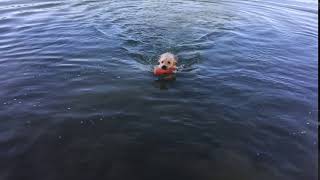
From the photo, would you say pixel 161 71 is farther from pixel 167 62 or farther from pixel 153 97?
pixel 153 97

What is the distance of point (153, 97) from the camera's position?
11.9m

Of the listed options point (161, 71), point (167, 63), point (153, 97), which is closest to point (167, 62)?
point (167, 63)

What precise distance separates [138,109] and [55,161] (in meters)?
3.02

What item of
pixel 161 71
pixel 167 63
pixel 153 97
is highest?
pixel 167 63

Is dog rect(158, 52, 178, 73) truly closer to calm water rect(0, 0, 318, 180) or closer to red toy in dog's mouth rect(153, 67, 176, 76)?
red toy in dog's mouth rect(153, 67, 176, 76)

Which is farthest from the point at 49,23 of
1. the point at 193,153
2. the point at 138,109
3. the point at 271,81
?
the point at 193,153

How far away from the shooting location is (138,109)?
11.2m

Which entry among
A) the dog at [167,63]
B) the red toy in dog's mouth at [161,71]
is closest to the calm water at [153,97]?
the red toy in dog's mouth at [161,71]

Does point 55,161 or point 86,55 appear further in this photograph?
point 86,55

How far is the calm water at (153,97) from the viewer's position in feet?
29.6

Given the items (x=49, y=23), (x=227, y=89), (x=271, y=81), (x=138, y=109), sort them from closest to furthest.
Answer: (x=138, y=109) → (x=227, y=89) → (x=271, y=81) → (x=49, y=23)

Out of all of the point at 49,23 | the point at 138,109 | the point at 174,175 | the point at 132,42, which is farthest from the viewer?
the point at 49,23

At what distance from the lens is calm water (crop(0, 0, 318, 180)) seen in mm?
9016

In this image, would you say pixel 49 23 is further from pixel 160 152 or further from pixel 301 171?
pixel 301 171
